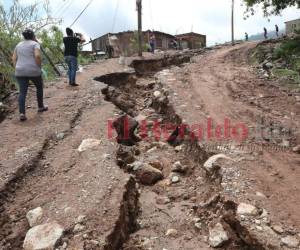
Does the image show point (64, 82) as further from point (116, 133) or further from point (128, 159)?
point (128, 159)

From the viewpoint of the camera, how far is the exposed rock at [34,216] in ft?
12.2

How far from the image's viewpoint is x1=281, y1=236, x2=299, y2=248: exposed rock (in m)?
3.22

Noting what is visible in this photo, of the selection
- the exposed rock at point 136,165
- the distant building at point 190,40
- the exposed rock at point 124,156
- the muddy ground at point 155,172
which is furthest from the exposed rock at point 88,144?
the distant building at point 190,40

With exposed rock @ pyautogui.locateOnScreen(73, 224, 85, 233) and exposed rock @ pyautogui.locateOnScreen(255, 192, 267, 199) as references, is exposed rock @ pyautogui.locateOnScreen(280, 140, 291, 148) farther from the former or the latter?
exposed rock @ pyautogui.locateOnScreen(73, 224, 85, 233)

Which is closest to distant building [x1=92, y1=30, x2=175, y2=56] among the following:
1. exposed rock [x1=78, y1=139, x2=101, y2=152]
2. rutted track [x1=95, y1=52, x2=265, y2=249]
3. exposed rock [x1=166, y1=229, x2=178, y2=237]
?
rutted track [x1=95, y1=52, x2=265, y2=249]

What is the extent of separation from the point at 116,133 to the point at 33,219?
2.07 metres

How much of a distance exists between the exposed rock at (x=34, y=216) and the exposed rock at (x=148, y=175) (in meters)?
1.28

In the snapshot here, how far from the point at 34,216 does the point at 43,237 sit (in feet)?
1.32

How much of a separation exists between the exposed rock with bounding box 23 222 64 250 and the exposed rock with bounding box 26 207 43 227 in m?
0.13

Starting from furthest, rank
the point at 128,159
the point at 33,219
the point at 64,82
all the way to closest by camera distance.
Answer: the point at 64,82 < the point at 128,159 < the point at 33,219

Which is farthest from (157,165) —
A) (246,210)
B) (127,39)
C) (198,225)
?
(127,39)

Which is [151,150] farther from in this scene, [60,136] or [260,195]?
[260,195]

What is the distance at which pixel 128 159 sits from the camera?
5059 mm

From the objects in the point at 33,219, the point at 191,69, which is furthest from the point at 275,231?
the point at 191,69
